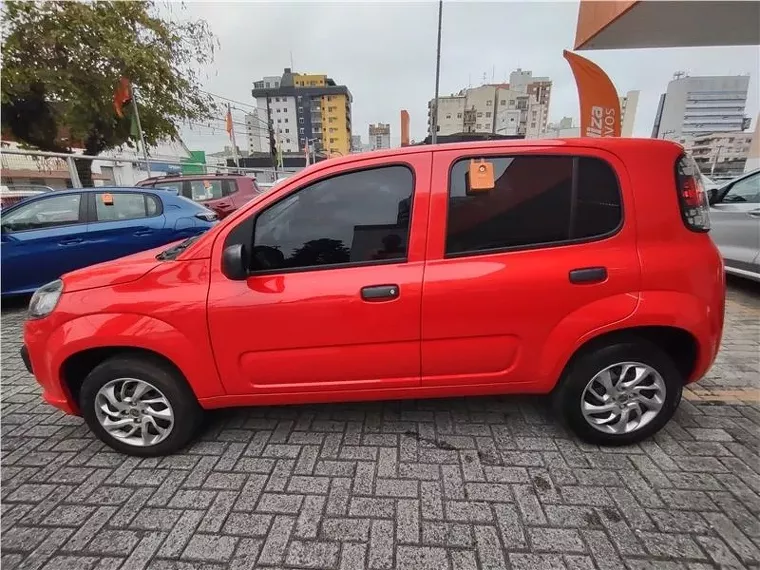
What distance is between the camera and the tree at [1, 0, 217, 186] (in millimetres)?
10805

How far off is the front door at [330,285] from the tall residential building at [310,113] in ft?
271

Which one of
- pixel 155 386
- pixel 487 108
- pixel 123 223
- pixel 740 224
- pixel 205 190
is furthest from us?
pixel 487 108

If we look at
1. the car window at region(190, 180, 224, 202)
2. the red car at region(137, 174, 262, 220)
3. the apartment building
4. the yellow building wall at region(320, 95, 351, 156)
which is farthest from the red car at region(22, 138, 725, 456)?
the yellow building wall at region(320, 95, 351, 156)

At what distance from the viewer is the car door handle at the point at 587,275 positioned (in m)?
2.08

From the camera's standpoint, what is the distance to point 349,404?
2852 millimetres

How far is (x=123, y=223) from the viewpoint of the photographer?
5.28m

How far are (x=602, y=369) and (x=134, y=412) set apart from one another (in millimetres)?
2799

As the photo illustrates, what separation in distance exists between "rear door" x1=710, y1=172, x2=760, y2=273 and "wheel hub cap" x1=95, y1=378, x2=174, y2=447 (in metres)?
6.50

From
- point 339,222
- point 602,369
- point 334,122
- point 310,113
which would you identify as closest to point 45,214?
point 339,222

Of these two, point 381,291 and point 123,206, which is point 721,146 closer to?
point 123,206

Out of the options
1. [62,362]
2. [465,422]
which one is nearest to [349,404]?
[465,422]

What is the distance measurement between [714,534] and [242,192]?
994 centimetres

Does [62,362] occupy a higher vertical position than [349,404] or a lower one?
higher

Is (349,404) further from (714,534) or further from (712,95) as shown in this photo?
(712,95)
